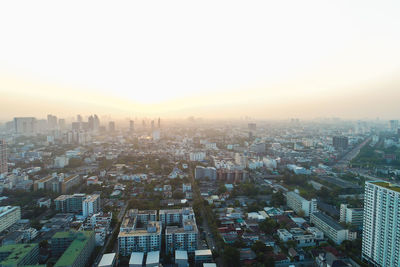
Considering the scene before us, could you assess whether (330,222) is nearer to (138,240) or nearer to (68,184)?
(138,240)

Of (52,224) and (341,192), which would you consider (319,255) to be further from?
(52,224)

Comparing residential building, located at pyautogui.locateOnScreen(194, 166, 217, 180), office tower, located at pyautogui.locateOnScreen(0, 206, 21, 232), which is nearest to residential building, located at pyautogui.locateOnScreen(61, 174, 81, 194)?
office tower, located at pyautogui.locateOnScreen(0, 206, 21, 232)

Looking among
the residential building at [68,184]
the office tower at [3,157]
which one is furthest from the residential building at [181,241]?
Result: the office tower at [3,157]

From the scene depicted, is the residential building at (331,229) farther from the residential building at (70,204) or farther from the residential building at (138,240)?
the residential building at (70,204)

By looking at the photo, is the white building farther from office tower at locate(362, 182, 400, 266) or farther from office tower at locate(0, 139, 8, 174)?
office tower at locate(362, 182, 400, 266)

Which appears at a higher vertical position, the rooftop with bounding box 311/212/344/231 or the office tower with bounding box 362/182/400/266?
the office tower with bounding box 362/182/400/266
